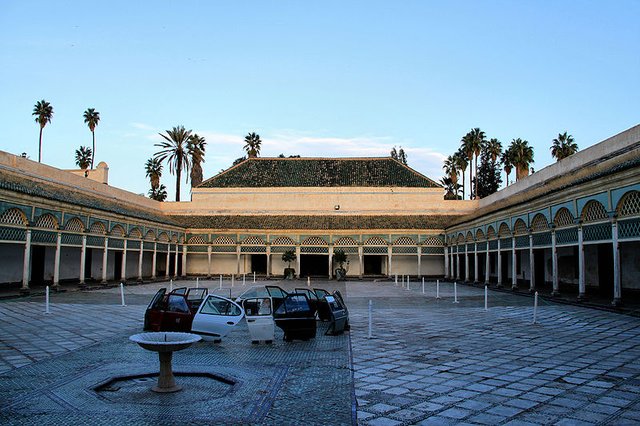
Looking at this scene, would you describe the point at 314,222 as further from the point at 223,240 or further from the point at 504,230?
the point at 504,230

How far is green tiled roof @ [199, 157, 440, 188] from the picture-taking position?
47062 mm

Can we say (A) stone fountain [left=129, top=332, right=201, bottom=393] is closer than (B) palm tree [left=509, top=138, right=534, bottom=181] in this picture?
Yes

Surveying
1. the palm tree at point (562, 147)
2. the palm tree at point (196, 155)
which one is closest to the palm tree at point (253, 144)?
the palm tree at point (196, 155)

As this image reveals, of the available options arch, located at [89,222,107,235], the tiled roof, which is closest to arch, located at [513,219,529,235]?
the tiled roof

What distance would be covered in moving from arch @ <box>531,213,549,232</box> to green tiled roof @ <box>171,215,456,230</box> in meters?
17.6

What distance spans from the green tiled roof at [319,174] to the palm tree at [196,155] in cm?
638

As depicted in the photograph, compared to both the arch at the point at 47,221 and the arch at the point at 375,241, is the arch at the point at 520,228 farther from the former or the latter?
the arch at the point at 47,221

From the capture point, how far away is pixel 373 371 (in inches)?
333

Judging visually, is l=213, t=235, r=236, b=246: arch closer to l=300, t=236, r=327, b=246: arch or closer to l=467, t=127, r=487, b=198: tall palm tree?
l=300, t=236, r=327, b=246: arch

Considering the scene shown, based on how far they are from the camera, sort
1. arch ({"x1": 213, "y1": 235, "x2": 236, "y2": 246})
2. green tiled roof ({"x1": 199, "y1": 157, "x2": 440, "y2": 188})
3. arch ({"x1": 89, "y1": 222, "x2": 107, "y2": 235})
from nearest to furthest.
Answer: arch ({"x1": 89, "y1": 222, "x2": 107, "y2": 235})
arch ({"x1": 213, "y1": 235, "x2": 236, "y2": 246})
green tiled roof ({"x1": 199, "y1": 157, "x2": 440, "y2": 188})

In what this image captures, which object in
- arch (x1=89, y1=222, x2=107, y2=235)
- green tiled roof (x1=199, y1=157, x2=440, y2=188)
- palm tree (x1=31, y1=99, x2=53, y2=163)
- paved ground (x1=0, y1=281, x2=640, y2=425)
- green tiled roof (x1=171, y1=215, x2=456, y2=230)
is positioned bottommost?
paved ground (x1=0, y1=281, x2=640, y2=425)

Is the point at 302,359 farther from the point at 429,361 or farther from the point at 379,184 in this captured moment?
the point at 379,184

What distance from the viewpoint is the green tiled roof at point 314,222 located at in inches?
1620

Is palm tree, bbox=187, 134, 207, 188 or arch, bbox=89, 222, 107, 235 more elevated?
palm tree, bbox=187, 134, 207, 188
